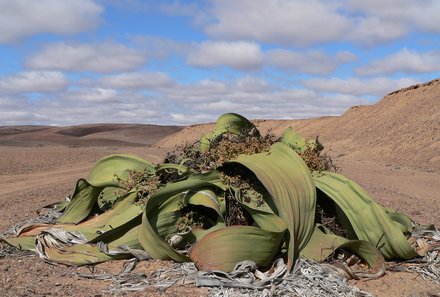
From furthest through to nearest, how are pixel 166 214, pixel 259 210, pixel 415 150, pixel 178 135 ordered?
pixel 178 135 → pixel 415 150 → pixel 166 214 → pixel 259 210

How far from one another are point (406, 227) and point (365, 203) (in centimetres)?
90

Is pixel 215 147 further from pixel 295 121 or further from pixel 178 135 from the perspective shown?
pixel 178 135

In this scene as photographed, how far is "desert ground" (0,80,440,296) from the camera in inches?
143

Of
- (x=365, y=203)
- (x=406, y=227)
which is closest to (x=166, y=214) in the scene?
(x=365, y=203)

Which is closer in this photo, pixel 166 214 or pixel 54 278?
pixel 54 278

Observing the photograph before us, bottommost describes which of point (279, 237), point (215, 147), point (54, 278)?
point (54, 278)

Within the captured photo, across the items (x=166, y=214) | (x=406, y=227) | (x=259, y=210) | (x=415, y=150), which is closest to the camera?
(x=259, y=210)

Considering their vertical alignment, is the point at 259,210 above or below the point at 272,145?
below

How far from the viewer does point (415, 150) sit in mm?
20812

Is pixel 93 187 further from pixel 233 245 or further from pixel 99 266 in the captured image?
pixel 233 245

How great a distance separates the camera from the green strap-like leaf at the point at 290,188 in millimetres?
3625

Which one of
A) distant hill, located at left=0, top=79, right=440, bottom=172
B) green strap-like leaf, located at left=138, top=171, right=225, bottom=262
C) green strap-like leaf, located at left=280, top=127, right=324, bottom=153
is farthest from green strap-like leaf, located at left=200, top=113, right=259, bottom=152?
distant hill, located at left=0, top=79, right=440, bottom=172

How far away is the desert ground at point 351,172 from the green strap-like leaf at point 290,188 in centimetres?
51

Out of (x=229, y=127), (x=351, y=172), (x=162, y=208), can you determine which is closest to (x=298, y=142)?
(x=229, y=127)
